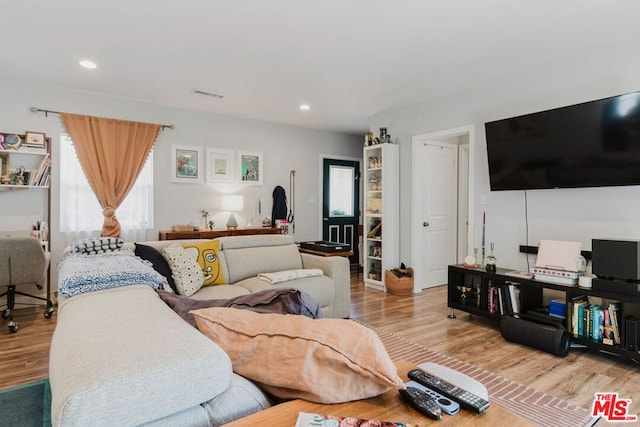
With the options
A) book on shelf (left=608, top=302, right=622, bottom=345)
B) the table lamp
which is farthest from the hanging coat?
book on shelf (left=608, top=302, right=622, bottom=345)

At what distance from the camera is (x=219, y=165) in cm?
546

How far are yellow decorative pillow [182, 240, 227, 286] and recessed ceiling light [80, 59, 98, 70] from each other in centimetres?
195

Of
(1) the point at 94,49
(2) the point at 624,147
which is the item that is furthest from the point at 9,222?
(2) the point at 624,147

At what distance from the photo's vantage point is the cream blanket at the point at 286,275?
3.20 metres

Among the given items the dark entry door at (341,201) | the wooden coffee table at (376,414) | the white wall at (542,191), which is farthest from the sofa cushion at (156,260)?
the dark entry door at (341,201)

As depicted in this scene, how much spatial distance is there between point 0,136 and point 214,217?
2517mm

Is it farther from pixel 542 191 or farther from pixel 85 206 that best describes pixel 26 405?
pixel 542 191

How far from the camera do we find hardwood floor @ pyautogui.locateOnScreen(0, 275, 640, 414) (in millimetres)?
2379

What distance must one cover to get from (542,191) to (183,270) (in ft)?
10.9

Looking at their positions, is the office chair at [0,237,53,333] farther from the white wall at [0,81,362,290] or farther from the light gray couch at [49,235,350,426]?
the light gray couch at [49,235,350,426]

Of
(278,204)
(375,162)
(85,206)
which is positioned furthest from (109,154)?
(375,162)

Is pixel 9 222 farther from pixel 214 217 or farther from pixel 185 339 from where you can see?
pixel 185 339

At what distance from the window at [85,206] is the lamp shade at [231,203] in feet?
3.33

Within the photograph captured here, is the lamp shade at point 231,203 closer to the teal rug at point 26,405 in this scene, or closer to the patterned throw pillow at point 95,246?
the patterned throw pillow at point 95,246
